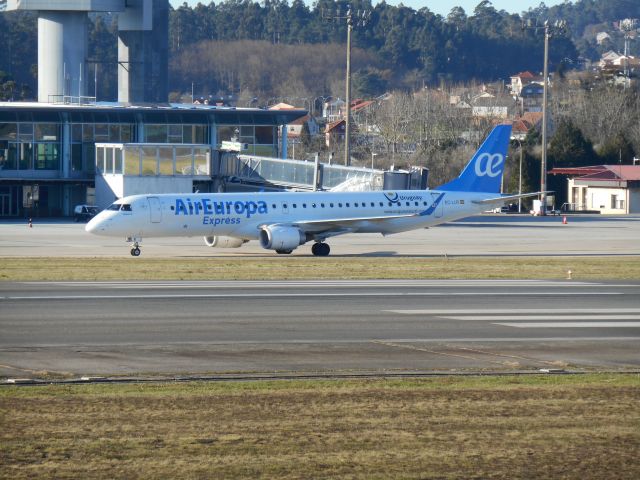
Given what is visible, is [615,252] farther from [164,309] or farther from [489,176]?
[164,309]

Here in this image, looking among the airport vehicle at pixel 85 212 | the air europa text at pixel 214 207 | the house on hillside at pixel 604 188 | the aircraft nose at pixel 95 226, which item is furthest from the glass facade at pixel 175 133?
the air europa text at pixel 214 207

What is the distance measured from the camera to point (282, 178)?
78938 millimetres

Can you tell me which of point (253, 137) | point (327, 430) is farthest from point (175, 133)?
point (327, 430)

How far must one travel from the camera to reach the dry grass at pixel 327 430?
1371cm

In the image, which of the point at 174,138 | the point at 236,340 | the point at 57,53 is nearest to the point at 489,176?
the point at 236,340

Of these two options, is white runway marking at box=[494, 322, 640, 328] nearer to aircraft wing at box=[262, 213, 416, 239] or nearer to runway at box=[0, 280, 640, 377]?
runway at box=[0, 280, 640, 377]

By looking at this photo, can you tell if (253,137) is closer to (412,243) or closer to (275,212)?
(412,243)

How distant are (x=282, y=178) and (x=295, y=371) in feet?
192

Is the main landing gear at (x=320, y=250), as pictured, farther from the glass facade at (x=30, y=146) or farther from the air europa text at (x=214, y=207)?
the glass facade at (x=30, y=146)

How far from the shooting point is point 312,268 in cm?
4266

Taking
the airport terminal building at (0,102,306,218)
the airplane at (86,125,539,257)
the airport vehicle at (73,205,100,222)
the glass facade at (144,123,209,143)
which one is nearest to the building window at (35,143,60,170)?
the airport terminal building at (0,102,306,218)

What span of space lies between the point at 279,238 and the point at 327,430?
34250 mm

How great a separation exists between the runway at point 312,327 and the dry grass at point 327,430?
248 centimetres

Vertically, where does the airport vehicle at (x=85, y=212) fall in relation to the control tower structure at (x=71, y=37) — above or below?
below
